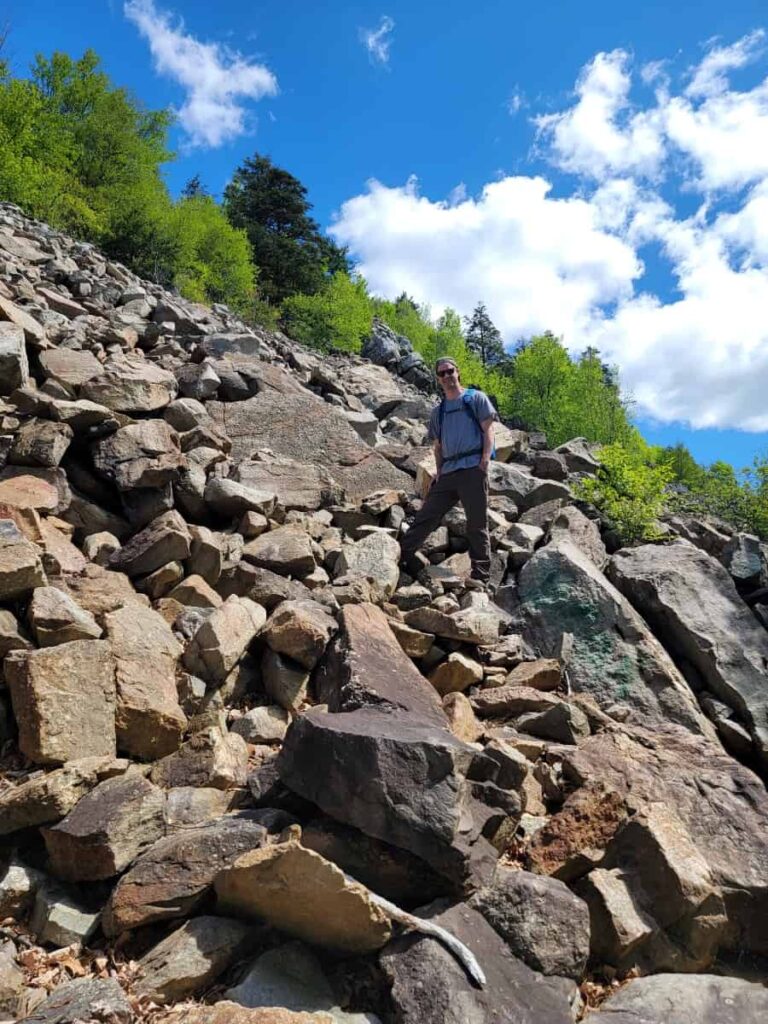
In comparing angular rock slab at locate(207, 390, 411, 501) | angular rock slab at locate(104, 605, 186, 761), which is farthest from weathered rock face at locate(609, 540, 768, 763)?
angular rock slab at locate(104, 605, 186, 761)

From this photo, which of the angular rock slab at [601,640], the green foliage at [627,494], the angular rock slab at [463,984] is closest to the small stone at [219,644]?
the angular rock slab at [463,984]

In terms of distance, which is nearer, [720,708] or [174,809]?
[174,809]

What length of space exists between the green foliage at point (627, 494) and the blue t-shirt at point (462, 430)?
3724mm

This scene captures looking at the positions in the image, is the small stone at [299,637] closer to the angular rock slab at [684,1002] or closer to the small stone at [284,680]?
the small stone at [284,680]

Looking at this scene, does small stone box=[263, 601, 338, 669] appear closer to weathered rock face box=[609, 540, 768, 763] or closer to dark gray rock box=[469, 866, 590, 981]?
dark gray rock box=[469, 866, 590, 981]

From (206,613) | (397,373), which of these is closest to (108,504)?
(206,613)

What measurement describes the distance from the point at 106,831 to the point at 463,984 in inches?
77.1

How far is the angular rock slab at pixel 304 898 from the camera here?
304 centimetres

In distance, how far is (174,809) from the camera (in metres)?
3.72

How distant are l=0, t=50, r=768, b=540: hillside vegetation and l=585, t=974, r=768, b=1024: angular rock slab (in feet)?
25.1

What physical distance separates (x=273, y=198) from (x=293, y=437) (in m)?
51.2

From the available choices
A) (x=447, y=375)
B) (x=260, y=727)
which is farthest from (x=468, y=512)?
(x=260, y=727)

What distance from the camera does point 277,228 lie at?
5438cm

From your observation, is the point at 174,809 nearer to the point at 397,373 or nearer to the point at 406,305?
the point at 397,373
